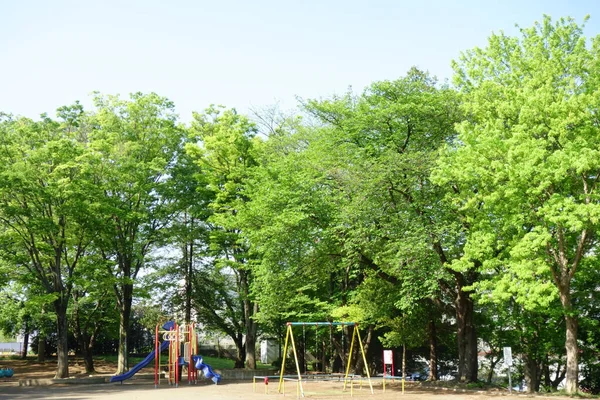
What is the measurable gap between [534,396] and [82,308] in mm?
32444

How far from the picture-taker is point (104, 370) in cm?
4025

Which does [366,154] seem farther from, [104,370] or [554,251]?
[104,370]

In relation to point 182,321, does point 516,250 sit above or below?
above

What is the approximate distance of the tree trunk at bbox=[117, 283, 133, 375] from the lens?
35281 mm

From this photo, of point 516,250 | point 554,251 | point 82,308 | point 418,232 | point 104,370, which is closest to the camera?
point 516,250

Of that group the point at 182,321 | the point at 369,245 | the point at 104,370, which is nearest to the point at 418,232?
the point at 369,245

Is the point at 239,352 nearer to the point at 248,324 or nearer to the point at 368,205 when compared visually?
the point at 248,324

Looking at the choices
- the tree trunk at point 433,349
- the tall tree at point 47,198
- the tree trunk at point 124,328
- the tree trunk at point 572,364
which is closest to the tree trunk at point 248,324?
the tree trunk at point 124,328

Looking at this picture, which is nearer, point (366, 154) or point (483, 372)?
point (366, 154)

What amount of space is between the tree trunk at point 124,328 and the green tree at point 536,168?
22.1 meters

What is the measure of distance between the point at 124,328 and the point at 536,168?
85.9ft

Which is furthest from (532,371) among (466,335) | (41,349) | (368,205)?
(41,349)

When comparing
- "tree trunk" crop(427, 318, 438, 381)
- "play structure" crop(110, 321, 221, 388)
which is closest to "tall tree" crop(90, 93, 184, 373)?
"play structure" crop(110, 321, 221, 388)

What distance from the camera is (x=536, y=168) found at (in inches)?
770
